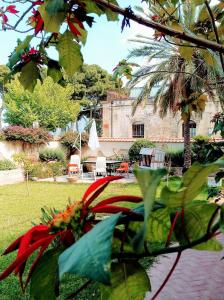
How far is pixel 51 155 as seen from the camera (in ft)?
58.1

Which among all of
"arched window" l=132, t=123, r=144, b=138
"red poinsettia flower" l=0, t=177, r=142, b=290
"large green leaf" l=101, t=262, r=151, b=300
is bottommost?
"large green leaf" l=101, t=262, r=151, b=300

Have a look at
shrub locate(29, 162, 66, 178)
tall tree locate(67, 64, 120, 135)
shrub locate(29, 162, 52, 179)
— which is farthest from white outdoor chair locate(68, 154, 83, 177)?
tall tree locate(67, 64, 120, 135)

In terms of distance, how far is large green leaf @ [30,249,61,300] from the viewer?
0.44 metres

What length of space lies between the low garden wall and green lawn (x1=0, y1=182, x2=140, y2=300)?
0.98m

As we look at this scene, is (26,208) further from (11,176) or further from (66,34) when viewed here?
(66,34)

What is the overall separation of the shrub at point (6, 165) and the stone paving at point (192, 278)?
11.3m

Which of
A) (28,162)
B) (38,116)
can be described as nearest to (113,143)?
(28,162)

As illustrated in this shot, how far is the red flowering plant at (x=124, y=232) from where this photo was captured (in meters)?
0.32

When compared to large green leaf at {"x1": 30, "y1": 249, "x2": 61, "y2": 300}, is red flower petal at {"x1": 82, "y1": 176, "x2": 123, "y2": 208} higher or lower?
higher

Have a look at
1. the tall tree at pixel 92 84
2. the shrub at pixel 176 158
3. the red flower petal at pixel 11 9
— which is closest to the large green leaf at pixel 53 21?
the red flower petal at pixel 11 9

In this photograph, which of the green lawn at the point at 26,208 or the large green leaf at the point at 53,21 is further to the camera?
the green lawn at the point at 26,208

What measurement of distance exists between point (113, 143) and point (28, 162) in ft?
21.5

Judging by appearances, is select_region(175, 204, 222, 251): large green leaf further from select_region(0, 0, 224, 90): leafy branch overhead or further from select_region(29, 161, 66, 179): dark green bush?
select_region(29, 161, 66, 179): dark green bush

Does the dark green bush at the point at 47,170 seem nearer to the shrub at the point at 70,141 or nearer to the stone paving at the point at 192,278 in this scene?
the shrub at the point at 70,141
